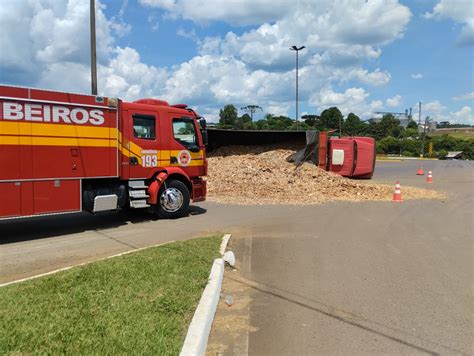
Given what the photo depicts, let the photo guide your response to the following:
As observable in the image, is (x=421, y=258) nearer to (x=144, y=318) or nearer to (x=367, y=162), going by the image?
(x=144, y=318)

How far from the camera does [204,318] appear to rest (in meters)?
4.39

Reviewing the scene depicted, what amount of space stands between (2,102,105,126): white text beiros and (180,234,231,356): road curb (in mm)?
5006

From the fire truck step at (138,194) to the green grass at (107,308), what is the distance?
13.7 feet

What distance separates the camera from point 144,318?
4363 mm

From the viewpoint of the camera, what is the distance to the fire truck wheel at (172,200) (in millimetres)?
11345

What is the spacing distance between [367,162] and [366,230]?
43.6 ft

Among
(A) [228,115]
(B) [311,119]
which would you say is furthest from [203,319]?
(B) [311,119]

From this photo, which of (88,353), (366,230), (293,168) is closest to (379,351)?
(88,353)

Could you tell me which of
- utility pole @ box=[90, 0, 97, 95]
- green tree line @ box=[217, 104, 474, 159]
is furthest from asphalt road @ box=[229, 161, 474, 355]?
green tree line @ box=[217, 104, 474, 159]

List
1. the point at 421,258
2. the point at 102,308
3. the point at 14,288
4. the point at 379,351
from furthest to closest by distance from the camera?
the point at 421,258, the point at 14,288, the point at 102,308, the point at 379,351

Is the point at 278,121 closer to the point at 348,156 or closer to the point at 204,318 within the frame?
the point at 348,156

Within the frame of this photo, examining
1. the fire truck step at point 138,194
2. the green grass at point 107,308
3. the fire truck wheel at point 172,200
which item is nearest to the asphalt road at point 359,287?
the green grass at point 107,308

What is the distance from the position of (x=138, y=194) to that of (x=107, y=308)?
6.38 meters

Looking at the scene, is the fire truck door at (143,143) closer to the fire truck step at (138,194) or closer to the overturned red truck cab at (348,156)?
the fire truck step at (138,194)
